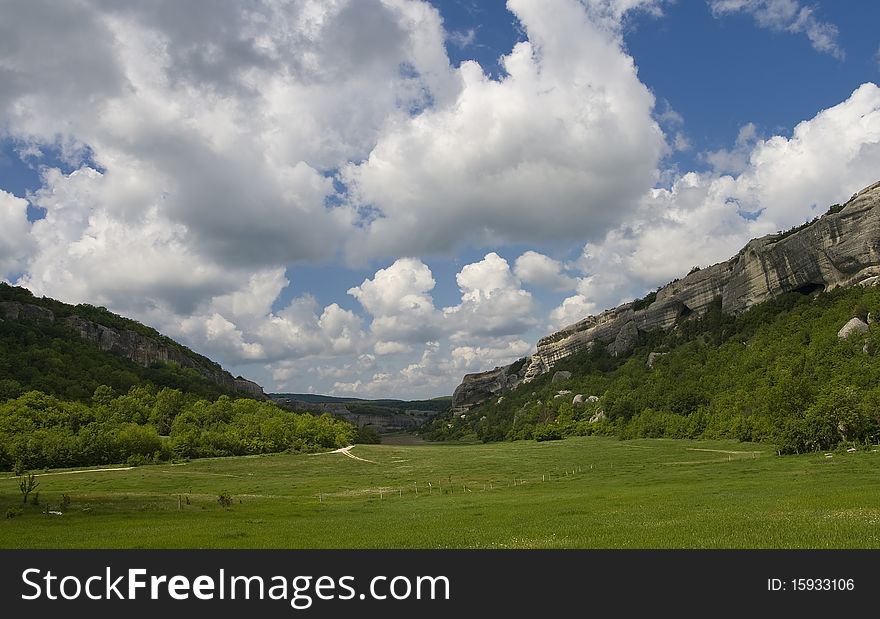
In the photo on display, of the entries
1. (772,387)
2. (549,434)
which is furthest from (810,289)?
(549,434)

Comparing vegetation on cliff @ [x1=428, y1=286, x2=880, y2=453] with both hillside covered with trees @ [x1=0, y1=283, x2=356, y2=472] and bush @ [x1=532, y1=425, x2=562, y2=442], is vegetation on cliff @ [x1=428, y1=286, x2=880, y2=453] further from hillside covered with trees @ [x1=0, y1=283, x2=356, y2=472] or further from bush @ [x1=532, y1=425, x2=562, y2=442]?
hillside covered with trees @ [x1=0, y1=283, x2=356, y2=472]

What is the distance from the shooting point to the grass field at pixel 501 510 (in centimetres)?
2642

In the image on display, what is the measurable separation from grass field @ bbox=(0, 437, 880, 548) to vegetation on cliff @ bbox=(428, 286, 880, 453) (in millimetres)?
13603

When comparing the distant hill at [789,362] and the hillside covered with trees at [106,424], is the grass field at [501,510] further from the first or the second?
the hillside covered with trees at [106,424]

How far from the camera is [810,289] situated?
174 meters

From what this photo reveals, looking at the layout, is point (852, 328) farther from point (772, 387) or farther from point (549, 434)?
point (549, 434)

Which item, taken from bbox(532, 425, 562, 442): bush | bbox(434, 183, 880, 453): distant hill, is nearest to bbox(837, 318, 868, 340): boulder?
bbox(434, 183, 880, 453): distant hill

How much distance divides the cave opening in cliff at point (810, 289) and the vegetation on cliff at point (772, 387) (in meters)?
3.74

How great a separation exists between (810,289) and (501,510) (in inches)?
6780

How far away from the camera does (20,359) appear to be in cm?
18175

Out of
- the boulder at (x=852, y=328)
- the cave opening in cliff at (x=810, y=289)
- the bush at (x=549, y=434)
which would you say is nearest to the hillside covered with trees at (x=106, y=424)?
the bush at (x=549, y=434)
